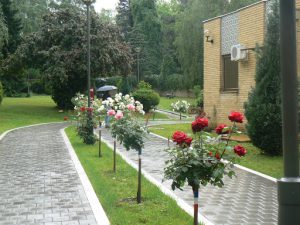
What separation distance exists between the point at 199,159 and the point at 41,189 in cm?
472

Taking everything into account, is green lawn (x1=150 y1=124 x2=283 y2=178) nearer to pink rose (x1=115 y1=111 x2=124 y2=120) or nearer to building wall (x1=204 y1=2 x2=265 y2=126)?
pink rose (x1=115 y1=111 x2=124 y2=120)

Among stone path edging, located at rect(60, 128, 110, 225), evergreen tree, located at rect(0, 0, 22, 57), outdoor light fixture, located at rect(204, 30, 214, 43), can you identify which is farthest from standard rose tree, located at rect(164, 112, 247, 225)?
evergreen tree, located at rect(0, 0, 22, 57)

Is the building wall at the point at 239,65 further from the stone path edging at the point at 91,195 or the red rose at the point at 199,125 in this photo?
the red rose at the point at 199,125

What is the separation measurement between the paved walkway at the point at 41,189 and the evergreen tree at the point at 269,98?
530 cm

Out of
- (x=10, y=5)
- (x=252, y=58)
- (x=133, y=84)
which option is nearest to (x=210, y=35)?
(x=252, y=58)

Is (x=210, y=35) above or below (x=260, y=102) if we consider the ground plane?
above

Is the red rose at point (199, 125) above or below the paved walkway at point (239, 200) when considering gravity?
above

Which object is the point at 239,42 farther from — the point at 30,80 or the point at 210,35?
the point at 30,80

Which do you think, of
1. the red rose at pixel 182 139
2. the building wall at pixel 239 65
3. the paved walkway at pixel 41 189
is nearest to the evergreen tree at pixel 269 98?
the building wall at pixel 239 65

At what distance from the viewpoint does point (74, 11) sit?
34.7 m

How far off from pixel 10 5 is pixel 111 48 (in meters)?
16.3

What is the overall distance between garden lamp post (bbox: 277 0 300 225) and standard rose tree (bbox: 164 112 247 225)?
140 cm

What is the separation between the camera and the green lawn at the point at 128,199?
267 inches

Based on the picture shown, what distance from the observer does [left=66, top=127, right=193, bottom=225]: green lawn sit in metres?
6.77
